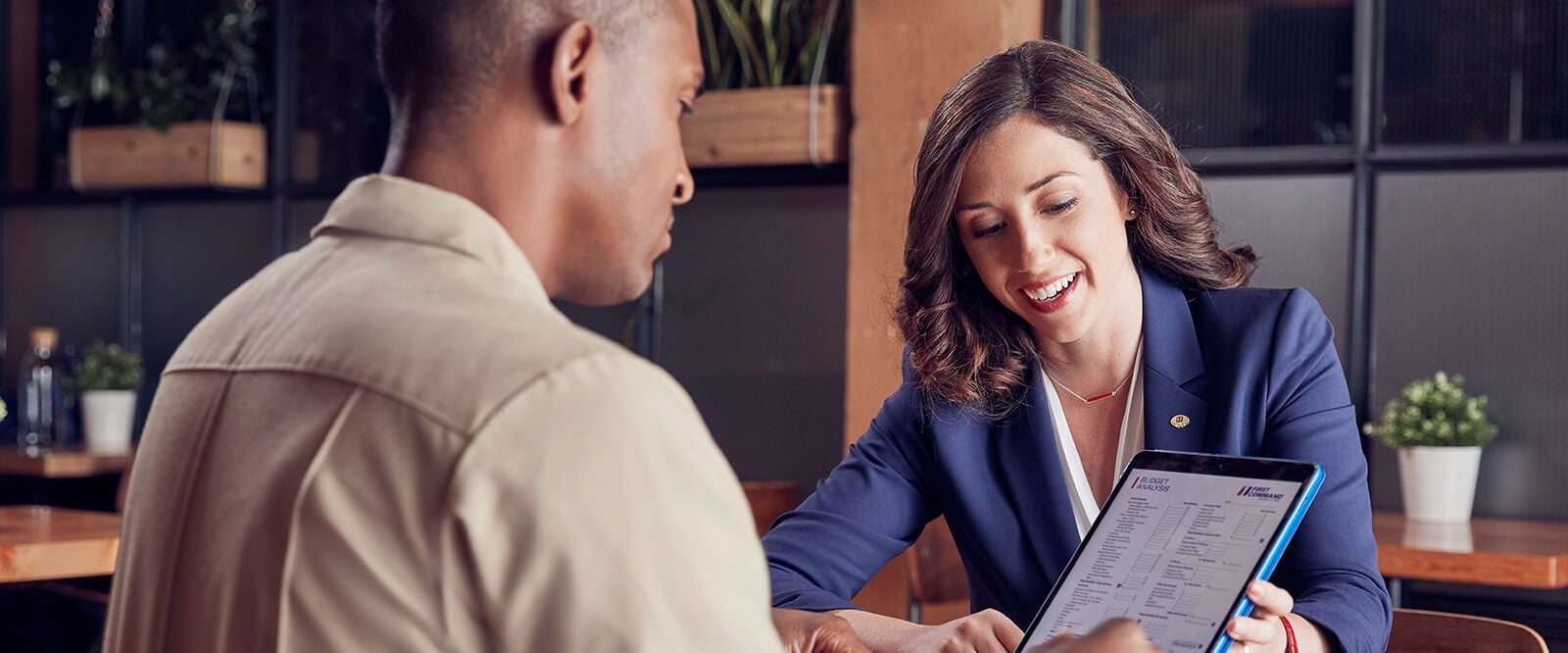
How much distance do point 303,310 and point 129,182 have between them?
4.88 metres

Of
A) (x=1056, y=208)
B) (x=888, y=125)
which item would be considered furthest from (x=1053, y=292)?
(x=888, y=125)

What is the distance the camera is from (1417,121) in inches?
142

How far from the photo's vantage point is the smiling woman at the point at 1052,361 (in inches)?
69.0

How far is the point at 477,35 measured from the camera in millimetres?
863

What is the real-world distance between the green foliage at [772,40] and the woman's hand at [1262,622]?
9.37ft

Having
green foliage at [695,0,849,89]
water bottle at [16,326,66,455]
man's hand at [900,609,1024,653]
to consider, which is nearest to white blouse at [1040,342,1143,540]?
man's hand at [900,609,1024,653]

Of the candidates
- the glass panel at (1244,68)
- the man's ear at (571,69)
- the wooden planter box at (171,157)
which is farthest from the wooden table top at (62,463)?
the man's ear at (571,69)

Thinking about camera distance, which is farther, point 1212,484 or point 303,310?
Result: point 1212,484

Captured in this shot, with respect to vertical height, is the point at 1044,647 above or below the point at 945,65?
below

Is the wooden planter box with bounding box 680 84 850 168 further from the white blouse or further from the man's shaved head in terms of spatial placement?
the man's shaved head

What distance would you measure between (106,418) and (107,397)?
0.07m

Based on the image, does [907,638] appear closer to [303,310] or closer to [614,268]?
[614,268]

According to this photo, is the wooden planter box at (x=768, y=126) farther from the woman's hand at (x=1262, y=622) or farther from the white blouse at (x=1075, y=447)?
the woman's hand at (x=1262, y=622)

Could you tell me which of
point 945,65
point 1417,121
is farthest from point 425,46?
point 1417,121
